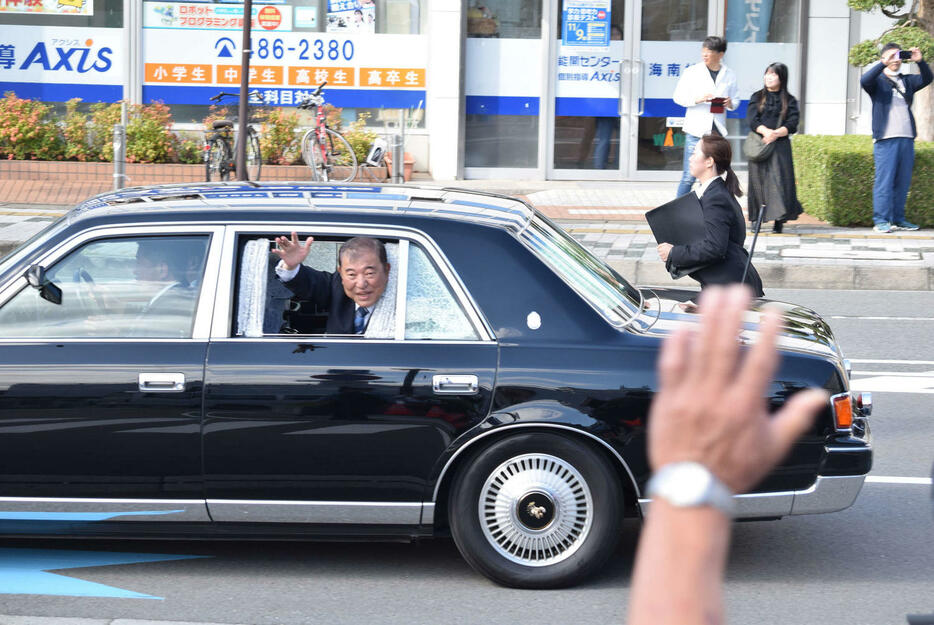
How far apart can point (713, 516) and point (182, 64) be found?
723 inches

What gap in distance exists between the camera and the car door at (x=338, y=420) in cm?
482

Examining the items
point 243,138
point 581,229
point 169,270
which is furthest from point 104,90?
point 169,270

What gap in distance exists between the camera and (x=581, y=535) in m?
4.88

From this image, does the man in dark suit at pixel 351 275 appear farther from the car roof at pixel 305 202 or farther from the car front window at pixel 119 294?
the car front window at pixel 119 294

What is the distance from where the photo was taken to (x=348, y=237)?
514cm

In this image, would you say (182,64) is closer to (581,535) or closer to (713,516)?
(581,535)

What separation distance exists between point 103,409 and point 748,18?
51.5 feet

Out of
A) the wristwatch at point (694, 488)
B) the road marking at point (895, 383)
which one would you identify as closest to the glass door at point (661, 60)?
the road marking at point (895, 383)

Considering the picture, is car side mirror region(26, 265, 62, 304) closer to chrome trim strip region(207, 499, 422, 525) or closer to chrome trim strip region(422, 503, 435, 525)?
chrome trim strip region(207, 499, 422, 525)

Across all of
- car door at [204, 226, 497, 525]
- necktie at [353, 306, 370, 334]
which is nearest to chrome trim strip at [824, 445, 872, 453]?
car door at [204, 226, 497, 525]

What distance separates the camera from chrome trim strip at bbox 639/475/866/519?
4852mm

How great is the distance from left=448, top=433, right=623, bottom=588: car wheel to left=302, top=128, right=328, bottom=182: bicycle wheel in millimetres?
12136

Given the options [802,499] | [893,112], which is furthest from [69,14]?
[802,499]

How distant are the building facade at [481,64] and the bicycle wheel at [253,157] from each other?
2.37 meters
